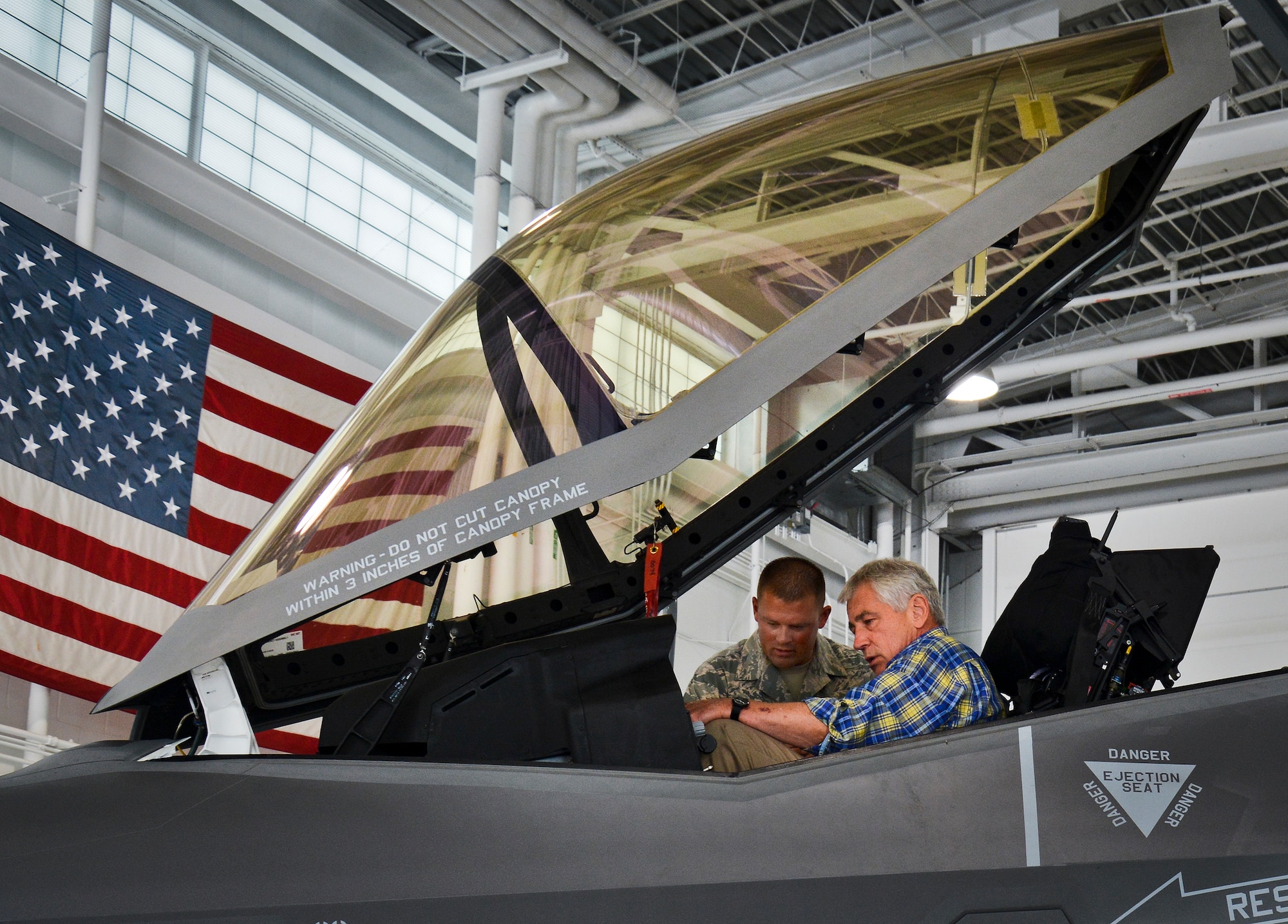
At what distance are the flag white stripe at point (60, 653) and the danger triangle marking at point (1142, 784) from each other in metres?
6.25

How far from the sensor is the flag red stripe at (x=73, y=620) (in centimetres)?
697

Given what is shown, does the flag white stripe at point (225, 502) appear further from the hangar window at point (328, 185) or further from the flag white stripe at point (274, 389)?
the hangar window at point (328, 185)

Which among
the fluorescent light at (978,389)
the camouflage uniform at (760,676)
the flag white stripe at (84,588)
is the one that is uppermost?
the fluorescent light at (978,389)

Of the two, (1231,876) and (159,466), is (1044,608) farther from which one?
(159,466)

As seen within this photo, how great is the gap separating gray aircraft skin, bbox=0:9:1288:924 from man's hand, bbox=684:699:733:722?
430 millimetres

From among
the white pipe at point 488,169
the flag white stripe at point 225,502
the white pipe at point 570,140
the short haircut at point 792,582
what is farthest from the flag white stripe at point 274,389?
the short haircut at point 792,582

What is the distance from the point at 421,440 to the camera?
2592 millimetres

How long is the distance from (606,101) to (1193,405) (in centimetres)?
902

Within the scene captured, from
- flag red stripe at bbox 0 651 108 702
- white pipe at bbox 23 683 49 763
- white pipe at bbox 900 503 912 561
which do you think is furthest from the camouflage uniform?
white pipe at bbox 900 503 912 561

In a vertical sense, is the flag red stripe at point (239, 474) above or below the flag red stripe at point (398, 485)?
above

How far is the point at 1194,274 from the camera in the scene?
13.4 m

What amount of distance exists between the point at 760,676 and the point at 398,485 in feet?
7.07

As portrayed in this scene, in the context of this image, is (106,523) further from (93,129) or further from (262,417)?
(93,129)

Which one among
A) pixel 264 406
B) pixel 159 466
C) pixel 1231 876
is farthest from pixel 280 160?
pixel 1231 876
